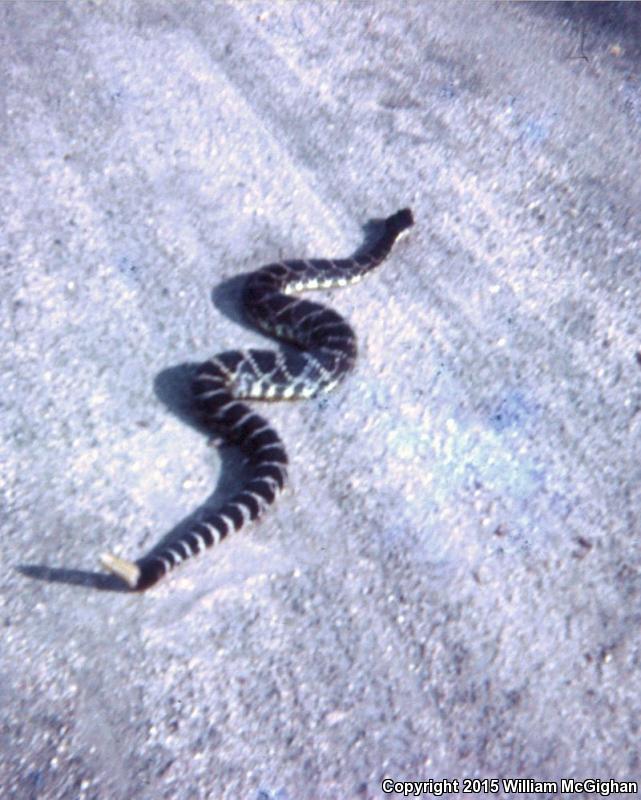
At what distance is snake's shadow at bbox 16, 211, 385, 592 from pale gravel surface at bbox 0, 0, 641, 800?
0.10 feet

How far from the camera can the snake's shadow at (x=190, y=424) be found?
5.29m

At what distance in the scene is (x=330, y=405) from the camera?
22.2 feet

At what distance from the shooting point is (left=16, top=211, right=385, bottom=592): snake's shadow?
5.29 m

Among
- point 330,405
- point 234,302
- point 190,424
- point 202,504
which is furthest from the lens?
point 234,302

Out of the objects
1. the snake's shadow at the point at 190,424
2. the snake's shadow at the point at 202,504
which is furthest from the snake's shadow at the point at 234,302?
the snake's shadow at the point at 202,504

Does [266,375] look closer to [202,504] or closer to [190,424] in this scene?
[190,424]

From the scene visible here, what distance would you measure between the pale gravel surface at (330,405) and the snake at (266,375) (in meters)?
0.17

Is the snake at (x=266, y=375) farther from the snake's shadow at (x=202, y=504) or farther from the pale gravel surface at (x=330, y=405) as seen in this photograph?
the pale gravel surface at (x=330, y=405)

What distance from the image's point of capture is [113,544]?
550cm

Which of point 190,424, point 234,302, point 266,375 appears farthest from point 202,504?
point 234,302

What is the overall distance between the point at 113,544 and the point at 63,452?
0.79m

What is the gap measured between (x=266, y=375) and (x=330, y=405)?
49 cm

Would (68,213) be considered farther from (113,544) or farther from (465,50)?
(465,50)

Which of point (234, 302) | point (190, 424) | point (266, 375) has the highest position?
point (266, 375)
